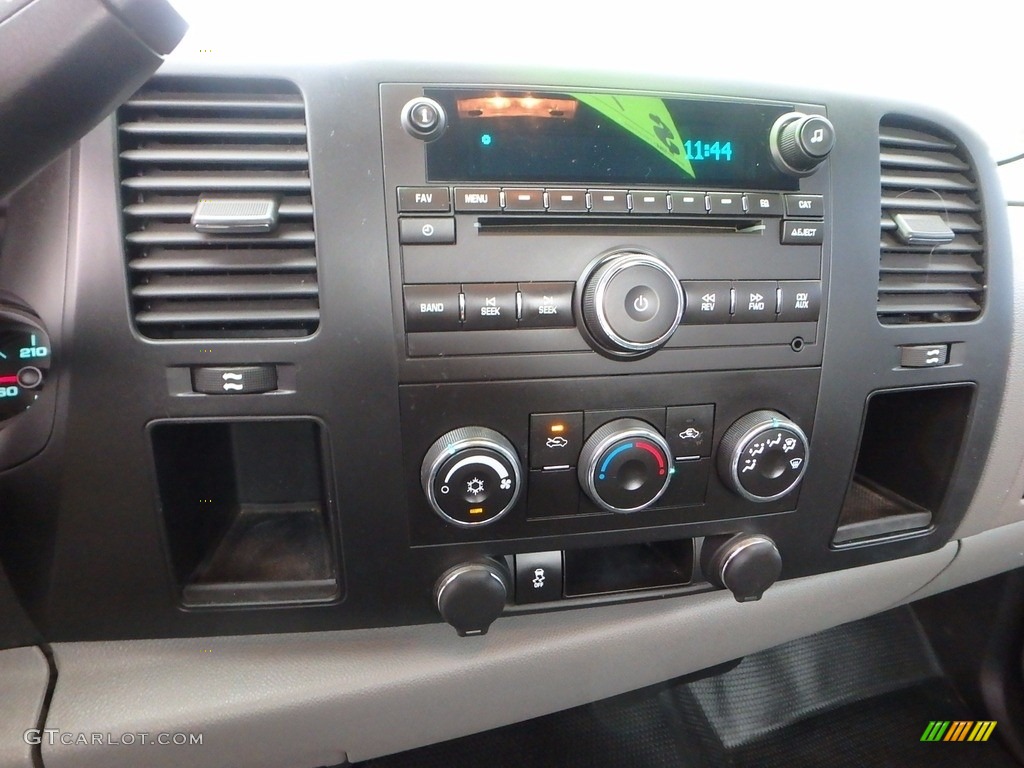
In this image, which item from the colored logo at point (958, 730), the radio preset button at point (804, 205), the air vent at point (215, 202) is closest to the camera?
the air vent at point (215, 202)

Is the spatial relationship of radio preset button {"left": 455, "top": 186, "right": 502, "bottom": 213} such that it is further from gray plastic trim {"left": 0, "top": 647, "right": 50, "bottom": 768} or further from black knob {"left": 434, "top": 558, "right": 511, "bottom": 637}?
gray plastic trim {"left": 0, "top": 647, "right": 50, "bottom": 768}

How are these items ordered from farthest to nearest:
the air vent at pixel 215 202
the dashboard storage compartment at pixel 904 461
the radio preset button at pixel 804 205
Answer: the dashboard storage compartment at pixel 904 461
the radio preset button at pixel 804 205
the air vent at pixel 215 202

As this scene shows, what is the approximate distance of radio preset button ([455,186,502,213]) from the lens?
556mm

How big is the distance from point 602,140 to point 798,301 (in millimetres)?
267

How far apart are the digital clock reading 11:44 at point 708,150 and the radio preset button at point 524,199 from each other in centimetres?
16

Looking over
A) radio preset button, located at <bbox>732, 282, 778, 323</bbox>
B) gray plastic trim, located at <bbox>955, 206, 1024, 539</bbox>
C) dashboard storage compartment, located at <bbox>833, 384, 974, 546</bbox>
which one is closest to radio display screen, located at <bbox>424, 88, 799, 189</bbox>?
radio preset button, located at <bbox>732, 282, 778, 323</bbox>

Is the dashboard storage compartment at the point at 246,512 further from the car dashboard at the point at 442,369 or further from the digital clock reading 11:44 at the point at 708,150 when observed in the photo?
the digital clock reading 11:44 at the point at 708,150

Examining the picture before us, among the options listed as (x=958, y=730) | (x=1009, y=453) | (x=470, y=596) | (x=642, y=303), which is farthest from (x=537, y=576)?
(x=958, y=730)

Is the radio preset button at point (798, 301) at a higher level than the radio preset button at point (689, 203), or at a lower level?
lower

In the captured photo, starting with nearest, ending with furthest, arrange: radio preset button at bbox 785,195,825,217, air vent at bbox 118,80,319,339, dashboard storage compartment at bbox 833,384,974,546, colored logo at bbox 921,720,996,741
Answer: air vent at bbox 118,80,319,339 → radio preset button at bbox 785,195,825,217 → dashboard storage compartment at bbox 833,384,974,546 → colored logo at bbox 921,720,996,741

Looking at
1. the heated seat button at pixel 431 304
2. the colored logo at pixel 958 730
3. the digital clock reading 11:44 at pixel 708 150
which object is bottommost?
the colored logo at pixel 958 730

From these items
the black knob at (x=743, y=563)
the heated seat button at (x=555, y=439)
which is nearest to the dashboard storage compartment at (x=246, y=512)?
the heated seat button at (x=555, y=439)

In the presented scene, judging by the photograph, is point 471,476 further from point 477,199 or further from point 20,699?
point 20,699

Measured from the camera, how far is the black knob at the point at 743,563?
68cm
